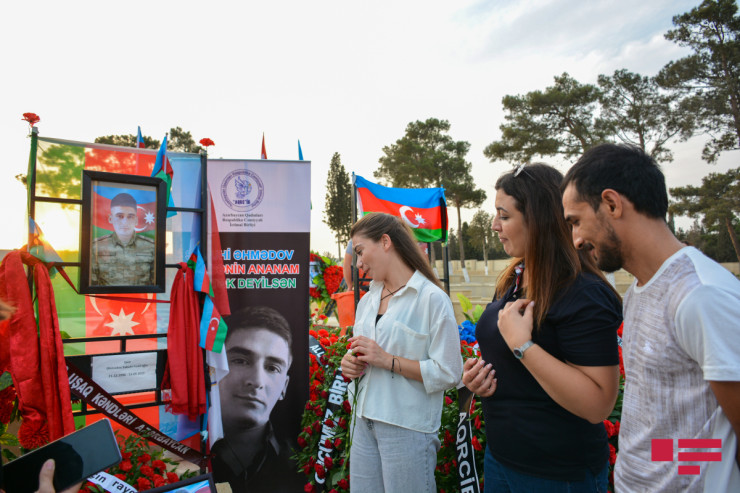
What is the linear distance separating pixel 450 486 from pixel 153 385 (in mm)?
1980

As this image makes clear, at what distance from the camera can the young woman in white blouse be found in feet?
6.43

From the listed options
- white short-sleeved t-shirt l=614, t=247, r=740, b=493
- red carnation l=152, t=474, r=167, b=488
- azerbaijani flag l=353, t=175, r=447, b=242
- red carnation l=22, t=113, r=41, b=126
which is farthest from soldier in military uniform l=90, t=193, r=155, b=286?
azerbaijani flag l=353, t=175, r=447, b=242

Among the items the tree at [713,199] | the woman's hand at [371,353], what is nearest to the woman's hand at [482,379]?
the woman's hand at [371,353]

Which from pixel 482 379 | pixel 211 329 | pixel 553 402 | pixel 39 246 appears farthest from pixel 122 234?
pixel 553 402

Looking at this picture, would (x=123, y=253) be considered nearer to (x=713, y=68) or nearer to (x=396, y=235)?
(x=396, y=235)

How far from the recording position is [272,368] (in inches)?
146

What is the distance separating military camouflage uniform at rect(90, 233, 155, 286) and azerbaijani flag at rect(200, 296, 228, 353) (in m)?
0.40

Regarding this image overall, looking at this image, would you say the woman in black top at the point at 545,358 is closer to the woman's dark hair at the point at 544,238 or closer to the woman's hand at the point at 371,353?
the woman's dark hair at the point at 544,238

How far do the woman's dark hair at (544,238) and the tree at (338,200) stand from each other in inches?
1471

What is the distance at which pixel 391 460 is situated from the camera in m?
1.93

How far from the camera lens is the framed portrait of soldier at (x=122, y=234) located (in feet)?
8.57

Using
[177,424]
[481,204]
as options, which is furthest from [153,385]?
[481,204]

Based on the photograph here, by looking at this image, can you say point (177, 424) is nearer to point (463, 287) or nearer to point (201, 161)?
point (201, 161)

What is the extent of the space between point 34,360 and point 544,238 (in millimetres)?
2540
